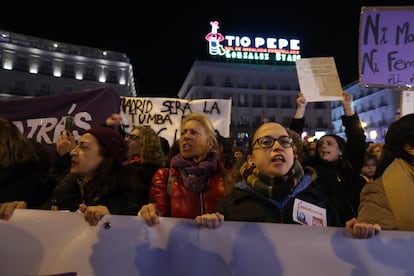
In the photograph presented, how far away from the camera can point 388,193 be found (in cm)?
210

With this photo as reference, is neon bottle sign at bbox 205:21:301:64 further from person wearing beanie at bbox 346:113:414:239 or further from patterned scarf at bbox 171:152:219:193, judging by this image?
A: person wearing beanie at bbox 346:113:414:239

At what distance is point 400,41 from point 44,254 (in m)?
3.49

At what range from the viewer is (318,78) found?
404 cm

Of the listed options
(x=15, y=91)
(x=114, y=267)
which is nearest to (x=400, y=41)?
(x=114, y=267)

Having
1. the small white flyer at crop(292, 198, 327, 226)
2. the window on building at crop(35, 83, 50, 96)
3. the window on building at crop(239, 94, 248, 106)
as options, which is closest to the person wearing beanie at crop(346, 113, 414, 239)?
the small white flyer at crop(292, 198, 327, 226)

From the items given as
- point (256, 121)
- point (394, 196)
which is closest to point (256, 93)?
point (256, 121)

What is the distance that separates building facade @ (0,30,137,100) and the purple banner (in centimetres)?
4907

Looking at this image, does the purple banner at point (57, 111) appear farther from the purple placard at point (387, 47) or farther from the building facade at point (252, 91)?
the building facade at point (252, 91)

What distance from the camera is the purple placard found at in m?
3.71

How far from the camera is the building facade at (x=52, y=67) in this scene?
48844 mm

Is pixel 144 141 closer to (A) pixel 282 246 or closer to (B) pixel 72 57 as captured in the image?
(A) pixel 282 246

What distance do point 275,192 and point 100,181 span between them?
42.9 inches

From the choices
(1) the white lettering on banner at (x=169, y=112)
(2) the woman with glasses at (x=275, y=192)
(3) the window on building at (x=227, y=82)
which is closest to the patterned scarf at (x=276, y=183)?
(2) the woman with glasses at (x=275, y=192)

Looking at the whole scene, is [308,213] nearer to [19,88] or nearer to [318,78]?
[318,78]
